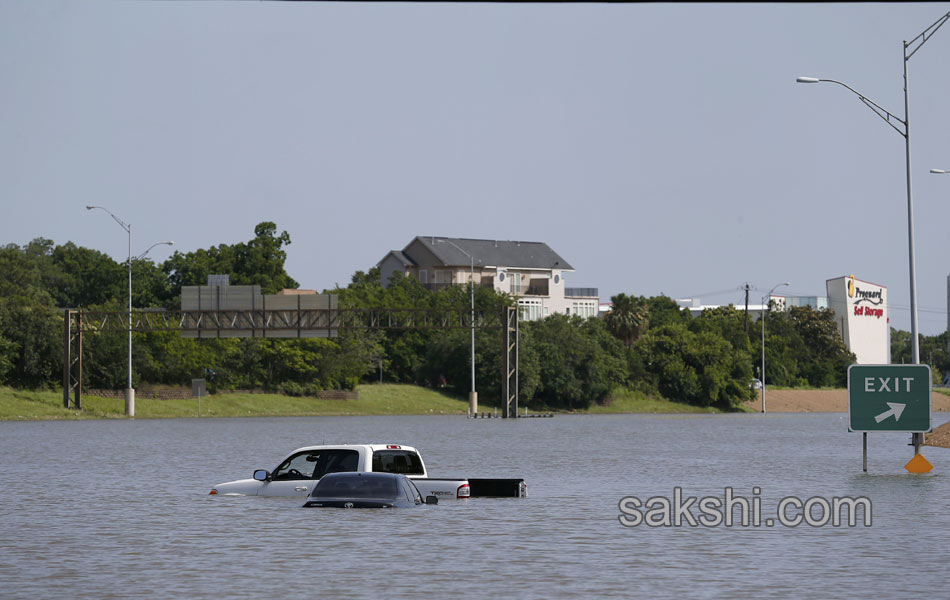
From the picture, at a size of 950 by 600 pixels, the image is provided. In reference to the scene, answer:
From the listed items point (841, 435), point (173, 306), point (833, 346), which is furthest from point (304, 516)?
point (833, 346)

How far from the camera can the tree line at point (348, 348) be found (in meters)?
105

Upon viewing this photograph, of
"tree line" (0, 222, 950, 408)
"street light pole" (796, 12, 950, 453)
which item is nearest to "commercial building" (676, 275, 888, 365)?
"tree line" (0, 222, 950, 408)

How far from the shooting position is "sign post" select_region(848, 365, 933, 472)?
111 ft

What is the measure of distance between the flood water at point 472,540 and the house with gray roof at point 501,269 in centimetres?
12246

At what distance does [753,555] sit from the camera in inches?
752

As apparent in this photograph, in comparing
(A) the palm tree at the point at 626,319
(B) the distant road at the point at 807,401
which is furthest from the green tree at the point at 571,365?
(B) the distant road at the point at 807,401

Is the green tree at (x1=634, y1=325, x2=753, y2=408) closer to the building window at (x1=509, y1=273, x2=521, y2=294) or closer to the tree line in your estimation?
the tree line

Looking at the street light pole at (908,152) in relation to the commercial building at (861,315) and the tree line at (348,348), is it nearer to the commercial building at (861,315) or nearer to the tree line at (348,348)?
the tree line at (348,348)

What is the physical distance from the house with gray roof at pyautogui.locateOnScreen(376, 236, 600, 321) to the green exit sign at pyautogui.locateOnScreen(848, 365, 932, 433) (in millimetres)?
124381

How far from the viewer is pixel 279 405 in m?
109

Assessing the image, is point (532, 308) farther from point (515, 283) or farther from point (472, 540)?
point (472, 540)

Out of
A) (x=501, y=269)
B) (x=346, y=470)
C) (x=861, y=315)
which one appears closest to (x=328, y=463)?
(x=346, y=470)

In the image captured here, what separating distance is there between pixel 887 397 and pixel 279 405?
262ft

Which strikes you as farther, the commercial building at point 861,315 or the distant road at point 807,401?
the commercial building at point 861,315
